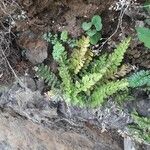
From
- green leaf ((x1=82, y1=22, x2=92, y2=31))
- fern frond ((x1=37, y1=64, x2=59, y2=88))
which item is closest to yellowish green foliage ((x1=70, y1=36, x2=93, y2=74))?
green leaf ((x1=82, y1=22, x2=92, y2=31))

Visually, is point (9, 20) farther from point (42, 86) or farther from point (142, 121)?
point (142, 121)

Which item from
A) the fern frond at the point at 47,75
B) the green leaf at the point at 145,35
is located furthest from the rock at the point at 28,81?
the green leaf at the point at 145,35

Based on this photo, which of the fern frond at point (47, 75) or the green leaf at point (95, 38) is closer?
the green leaf at point (95, 38)

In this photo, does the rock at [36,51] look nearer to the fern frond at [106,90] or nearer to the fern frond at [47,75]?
the fern frond at [47,75]

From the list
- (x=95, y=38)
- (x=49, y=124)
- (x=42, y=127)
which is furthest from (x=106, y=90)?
(x=42, y=127)

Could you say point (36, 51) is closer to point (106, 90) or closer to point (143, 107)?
point (106, 90)

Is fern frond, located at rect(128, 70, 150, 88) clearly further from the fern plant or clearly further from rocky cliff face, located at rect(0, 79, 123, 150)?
rocky cliff face, located at rect(0, 79, 123, 150)

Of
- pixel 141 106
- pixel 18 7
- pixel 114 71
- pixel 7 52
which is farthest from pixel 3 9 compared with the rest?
pixel 141 106

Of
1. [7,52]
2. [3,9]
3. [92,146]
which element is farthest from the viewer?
[92,146]
